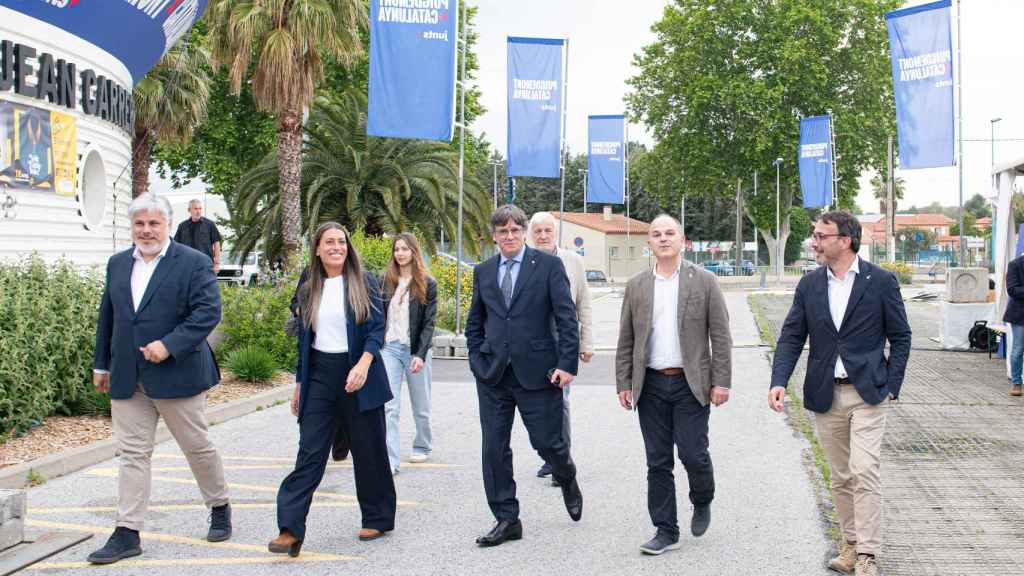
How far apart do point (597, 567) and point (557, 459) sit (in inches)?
29.0

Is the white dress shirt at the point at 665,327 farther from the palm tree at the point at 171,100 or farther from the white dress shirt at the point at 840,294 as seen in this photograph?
the palm tree at the point at 171,100

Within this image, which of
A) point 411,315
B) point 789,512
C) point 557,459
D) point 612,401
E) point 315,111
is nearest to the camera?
point 557,459

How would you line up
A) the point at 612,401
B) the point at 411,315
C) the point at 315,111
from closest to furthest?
1. the point at 411,315
2. the point at 612,401
3. the point at 315,111

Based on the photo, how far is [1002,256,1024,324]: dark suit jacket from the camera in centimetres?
1115

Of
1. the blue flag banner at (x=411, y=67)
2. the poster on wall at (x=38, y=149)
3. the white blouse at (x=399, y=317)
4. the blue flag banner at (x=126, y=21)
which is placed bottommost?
the white blouse at (x=399, y=317)

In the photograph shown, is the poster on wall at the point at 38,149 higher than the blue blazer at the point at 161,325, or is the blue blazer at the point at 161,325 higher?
the poster on wall at the point at 38,149

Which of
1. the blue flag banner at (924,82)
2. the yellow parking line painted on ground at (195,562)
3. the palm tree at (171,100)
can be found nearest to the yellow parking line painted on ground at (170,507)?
the yellow parking line painted on ground at (195,562)

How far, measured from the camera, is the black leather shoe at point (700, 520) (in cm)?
565

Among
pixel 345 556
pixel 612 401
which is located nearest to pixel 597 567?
pixel 345 556

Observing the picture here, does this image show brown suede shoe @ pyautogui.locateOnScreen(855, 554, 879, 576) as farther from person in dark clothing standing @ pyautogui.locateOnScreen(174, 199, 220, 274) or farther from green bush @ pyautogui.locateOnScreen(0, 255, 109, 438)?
person in dark clothing standing @ pyautogui.locateOnScreen(174, 199, 220, 274)

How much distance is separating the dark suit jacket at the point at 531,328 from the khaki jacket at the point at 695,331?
Result: 346mm

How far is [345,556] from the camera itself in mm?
5441

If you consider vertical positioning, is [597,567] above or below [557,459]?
below

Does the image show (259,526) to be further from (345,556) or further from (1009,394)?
(1009,394)
